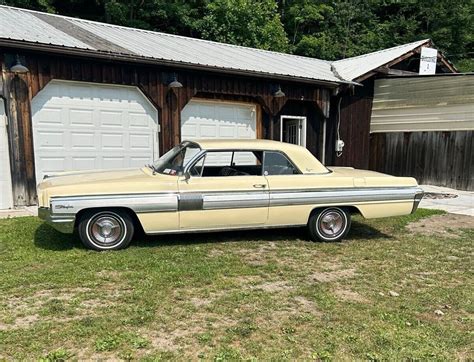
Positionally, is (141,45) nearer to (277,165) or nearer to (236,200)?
(277,165)

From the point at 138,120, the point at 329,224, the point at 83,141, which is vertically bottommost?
the point at 329,224

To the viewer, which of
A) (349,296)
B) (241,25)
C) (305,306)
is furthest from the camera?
(241,25)

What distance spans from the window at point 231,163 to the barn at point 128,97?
4.07 metres

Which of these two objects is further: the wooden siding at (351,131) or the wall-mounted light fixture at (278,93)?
the wooden siding at (351,131)

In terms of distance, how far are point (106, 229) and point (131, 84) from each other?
16.2 feet

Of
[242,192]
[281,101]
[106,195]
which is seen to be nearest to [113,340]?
[106,195]

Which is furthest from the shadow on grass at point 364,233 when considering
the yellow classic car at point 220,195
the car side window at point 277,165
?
the car side window at point 277,165

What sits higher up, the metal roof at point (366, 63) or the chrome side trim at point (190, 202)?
the metal roof at point (366, 63)

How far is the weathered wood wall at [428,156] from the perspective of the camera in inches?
483

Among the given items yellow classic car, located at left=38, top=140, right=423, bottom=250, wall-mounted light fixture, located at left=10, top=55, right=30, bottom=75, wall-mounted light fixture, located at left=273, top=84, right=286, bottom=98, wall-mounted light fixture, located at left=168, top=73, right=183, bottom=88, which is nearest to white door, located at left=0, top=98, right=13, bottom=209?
wall-mounted light fixture, located at left=10, top=55, right=30, bottom=75

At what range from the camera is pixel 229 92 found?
1061 centimetres

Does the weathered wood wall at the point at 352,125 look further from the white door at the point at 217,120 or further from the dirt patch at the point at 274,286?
the dirt patch at the point at 274,286

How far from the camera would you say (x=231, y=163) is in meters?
6.17

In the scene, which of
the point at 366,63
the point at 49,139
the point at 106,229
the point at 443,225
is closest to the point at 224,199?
the point at 106,229
